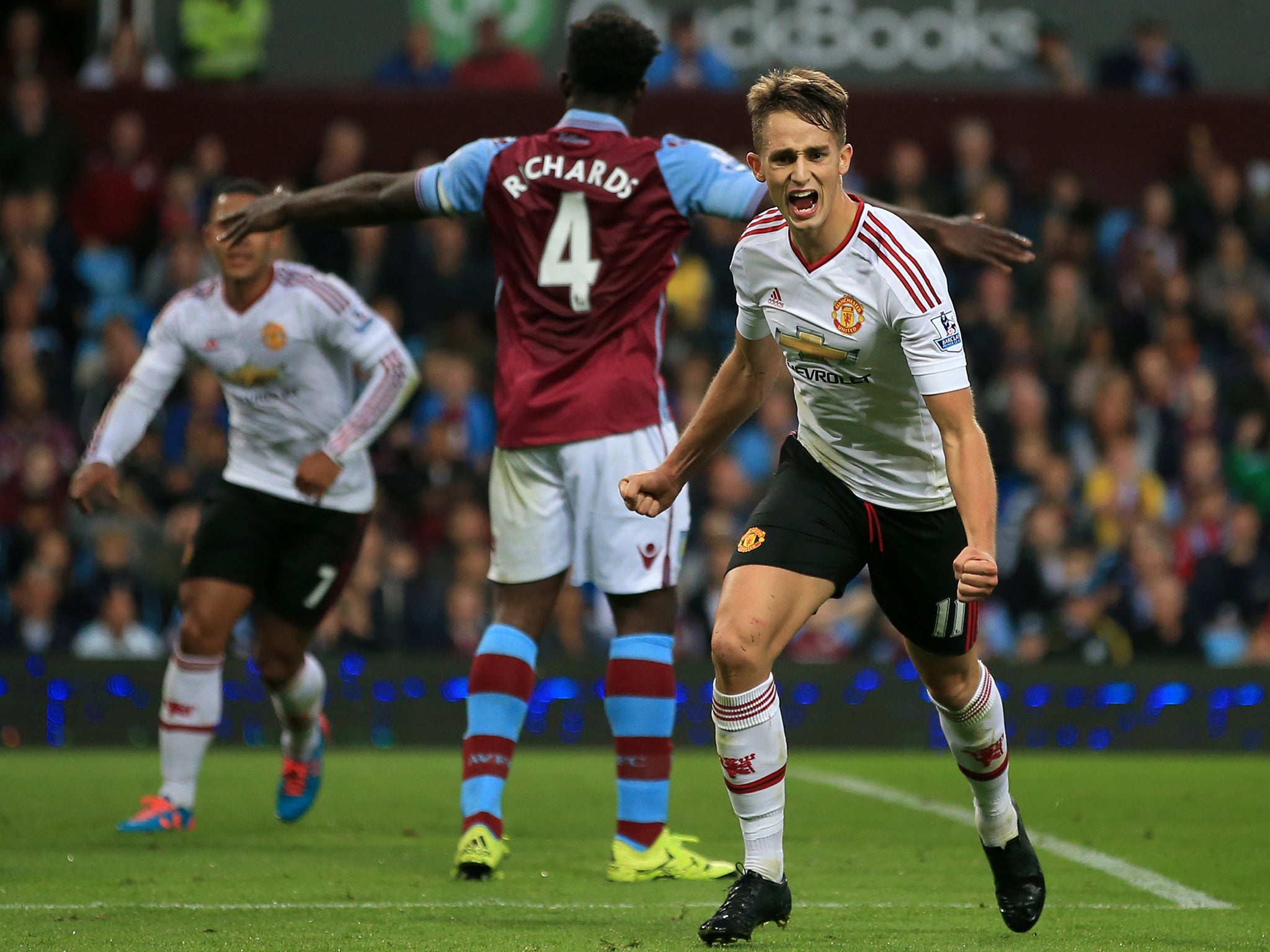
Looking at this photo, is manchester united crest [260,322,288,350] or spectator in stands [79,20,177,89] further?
spectator in stands [79,20,177,89]

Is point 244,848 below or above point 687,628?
above

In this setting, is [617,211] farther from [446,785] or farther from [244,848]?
[446,785]

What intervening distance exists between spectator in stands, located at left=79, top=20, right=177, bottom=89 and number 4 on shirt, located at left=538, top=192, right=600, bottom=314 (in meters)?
10.00

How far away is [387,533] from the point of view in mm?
12695

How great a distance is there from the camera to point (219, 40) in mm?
15750

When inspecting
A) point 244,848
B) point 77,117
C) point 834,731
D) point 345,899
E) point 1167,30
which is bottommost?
point 834,731

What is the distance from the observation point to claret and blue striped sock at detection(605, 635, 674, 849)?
6.09 m

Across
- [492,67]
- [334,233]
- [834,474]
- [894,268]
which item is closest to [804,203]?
[894,268]

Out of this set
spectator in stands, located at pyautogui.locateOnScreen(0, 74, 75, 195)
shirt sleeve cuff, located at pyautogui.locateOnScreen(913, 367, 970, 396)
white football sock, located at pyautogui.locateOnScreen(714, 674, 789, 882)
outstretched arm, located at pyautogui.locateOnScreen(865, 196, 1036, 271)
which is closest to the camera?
shirt sleeve cuff, located at pyautogui.locateOnScreen(913, 367, 970, 396)

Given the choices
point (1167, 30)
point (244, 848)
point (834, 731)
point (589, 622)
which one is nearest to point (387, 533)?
point (589, 622)

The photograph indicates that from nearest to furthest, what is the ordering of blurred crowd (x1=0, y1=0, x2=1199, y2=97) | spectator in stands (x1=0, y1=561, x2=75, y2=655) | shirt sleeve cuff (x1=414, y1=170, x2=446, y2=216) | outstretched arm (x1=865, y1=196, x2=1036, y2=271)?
outstretched arm (x1=865, y1=196, x2=1036, y2=271), shirt sleeve cuff (x1=414, y1=170, x2=446, y2=216), spectator in stands (x1=0, y1=561, x2=75, y2=655), blurred crowd (x1=0, y1=0, x2=1199, y2=97)

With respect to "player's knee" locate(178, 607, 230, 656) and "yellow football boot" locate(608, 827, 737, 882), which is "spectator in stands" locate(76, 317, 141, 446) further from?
"yellow football boot" locate(608, 827, 737, 882)

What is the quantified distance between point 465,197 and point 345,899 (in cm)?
237

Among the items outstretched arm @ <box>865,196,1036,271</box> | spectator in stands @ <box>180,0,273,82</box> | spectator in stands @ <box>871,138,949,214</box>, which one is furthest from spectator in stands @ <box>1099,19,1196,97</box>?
outstretched arm @ <box>865,196,1036,271</box>
